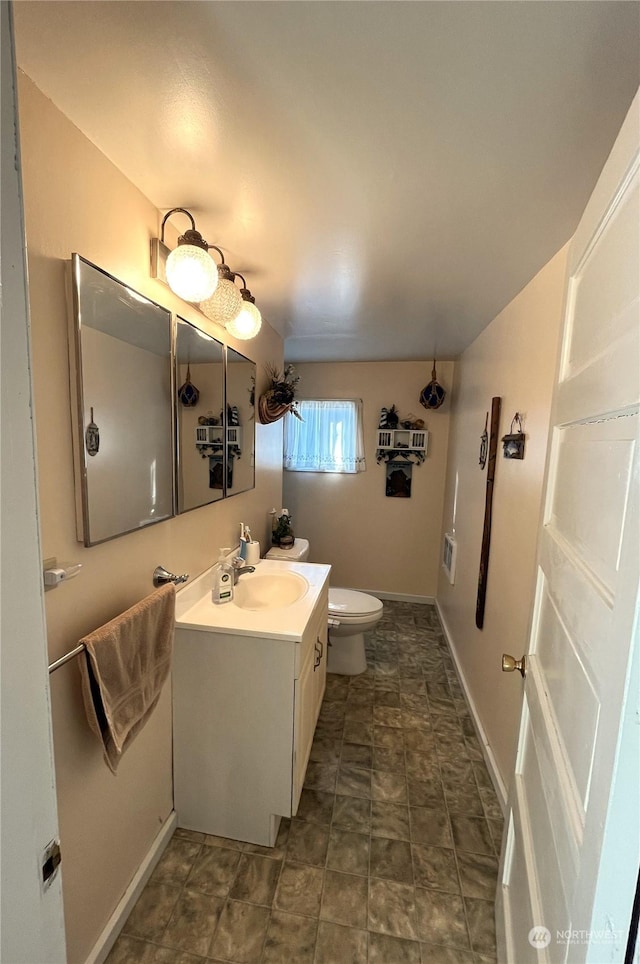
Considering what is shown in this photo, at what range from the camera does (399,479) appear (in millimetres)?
3402

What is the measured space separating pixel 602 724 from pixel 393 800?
147 cm

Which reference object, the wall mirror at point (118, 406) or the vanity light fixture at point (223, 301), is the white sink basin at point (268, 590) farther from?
the vanity light fixture at point (223, 301)

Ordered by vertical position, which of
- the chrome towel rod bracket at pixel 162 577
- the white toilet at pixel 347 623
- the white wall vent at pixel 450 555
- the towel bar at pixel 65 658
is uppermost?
the chrome towel rod bracket at pixel 162 577

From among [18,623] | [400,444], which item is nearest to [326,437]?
[400,444]

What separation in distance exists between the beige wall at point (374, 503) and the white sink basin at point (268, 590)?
173cm

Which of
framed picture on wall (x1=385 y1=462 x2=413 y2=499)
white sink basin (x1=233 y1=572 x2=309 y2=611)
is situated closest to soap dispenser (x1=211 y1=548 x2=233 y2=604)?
white sink basin (x1=233 y1=572 x2=309 y2=611)

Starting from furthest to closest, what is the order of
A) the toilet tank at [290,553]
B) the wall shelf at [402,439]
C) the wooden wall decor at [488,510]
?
1. the wall shelf at [402,439]
2. the toilet tank at [290,553]
3. the wooden wall decor at [488,510]

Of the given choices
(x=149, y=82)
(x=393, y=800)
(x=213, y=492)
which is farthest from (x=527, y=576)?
(x=149, y=82)

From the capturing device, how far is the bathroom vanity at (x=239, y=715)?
4.26ft

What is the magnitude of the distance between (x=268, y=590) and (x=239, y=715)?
58cm

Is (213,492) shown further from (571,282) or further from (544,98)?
(544,98)

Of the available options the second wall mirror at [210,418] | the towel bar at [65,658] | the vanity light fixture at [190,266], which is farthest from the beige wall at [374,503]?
the towel bar at [65,658]

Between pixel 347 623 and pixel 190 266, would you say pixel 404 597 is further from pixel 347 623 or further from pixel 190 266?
pixel 190 266

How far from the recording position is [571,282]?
0.90 meters
